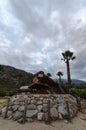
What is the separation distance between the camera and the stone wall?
12.6 meters

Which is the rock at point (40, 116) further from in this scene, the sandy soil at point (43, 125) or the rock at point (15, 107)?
the rock at point (15, 107)

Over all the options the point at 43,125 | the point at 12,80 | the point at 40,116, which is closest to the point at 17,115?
the point at 40,116

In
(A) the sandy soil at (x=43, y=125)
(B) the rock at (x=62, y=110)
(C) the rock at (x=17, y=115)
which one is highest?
(B) the rock at (x=62, y=110)

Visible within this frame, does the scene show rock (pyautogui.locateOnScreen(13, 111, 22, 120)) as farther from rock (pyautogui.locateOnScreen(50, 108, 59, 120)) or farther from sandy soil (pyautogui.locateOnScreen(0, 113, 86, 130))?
rock (pyautogui.locateOnScreen(50, 108, 59, 120))

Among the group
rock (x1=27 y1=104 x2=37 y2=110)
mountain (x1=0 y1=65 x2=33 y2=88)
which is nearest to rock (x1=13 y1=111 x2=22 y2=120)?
rock (x1=27 y1=104 x2=37 y2=110)

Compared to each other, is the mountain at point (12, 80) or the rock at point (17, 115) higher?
the mountain at point (12, 80)

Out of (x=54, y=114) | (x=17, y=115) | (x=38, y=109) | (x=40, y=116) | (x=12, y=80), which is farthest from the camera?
(x=12, y=80)

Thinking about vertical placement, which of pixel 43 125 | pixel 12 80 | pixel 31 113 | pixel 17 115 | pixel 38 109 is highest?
pixel 12 80

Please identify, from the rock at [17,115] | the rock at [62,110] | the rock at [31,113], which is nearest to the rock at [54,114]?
the rock at [62,110]

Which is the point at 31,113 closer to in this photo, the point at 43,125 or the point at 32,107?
the point at 32,107

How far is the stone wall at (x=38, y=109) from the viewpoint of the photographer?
1262cm

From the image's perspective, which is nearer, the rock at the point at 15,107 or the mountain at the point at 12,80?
the rock at the point at 15,107

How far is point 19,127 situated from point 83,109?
827cm

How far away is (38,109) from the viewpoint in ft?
43.6
